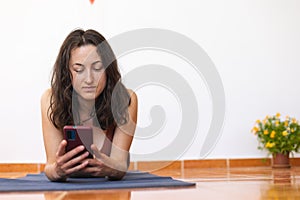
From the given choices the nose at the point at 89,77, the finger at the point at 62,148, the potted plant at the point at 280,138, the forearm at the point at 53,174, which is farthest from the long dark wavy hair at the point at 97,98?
the potted plant at the point at 280,138

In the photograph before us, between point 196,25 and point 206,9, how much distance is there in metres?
0.16

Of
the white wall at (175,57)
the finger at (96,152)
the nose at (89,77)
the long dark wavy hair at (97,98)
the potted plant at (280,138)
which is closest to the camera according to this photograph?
the finger at (96,152)

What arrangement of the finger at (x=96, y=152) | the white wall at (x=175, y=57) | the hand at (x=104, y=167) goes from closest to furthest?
the finger at (x=96, y=152) < the hand at (x=104, y=167) < the white wall at (x=175, y=57)

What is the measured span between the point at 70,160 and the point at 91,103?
0.48 metres

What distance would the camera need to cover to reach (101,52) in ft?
7.47

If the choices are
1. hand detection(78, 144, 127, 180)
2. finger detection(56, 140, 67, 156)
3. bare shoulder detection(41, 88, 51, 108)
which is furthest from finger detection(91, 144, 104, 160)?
bare shoulder detection(41, 88, 51, 108)

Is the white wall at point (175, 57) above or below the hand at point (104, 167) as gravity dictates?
above

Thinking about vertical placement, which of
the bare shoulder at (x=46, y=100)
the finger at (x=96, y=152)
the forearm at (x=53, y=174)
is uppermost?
the bare shoulder at (x=46, y=100)

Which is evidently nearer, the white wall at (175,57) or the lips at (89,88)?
the lips at (89,88)

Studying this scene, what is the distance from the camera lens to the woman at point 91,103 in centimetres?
219

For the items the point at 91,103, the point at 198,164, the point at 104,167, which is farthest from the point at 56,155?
the point at 198,164

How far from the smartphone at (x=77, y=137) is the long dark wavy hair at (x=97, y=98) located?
0.35m

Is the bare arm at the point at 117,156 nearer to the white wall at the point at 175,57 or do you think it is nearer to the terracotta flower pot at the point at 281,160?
the white wall at the point at 175,57

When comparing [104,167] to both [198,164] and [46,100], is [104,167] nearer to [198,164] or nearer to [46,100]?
[46,100]
